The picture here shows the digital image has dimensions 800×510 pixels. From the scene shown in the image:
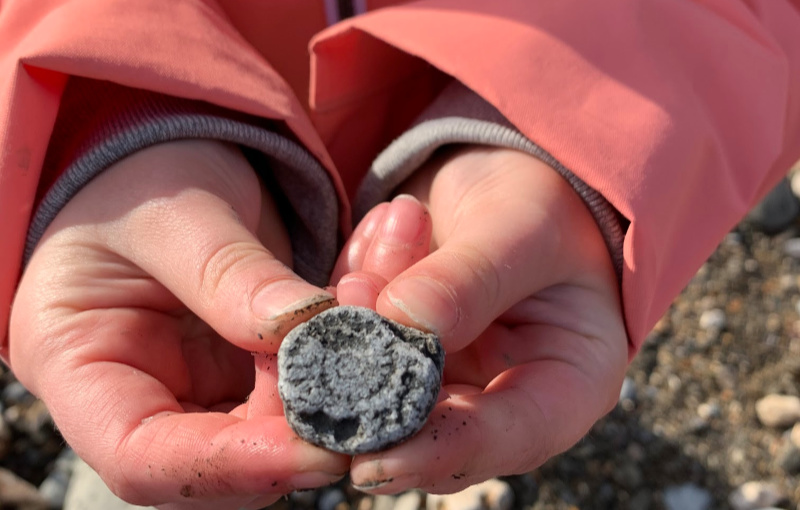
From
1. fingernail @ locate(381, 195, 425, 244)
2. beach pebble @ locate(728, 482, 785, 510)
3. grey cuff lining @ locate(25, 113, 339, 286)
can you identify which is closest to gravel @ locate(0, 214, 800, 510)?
beach pebble @ locate(728, 482, 785, 510)

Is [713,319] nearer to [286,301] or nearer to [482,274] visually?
[482,274]

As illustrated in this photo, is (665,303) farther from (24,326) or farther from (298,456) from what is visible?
(24,326)

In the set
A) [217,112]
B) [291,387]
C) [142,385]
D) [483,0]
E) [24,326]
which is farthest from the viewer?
[483,0]

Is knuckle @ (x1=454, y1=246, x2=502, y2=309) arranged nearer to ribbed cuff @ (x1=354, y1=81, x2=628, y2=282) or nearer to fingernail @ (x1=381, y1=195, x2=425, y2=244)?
fingernail @ (x1=381, y1=195, x2=425, y2=244)

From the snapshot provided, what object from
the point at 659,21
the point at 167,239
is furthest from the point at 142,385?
the point at 659,21

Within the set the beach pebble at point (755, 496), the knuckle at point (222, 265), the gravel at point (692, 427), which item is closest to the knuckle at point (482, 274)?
→ the knuckle at point (222, 265)

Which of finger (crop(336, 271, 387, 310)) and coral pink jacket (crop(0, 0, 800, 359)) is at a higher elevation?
coral pink jacket (crop(0, 0, 800, 359))
